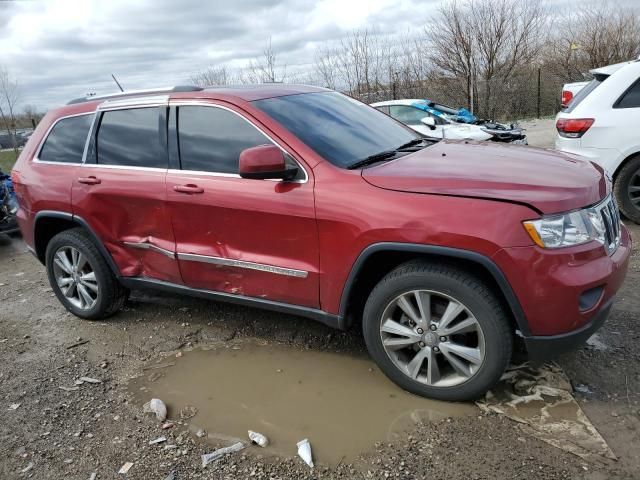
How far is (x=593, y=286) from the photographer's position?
2615mm

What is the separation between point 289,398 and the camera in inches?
126

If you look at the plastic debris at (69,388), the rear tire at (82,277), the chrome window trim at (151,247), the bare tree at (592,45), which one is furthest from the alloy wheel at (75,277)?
the bare tree at (592,45)

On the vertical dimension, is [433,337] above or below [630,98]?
below

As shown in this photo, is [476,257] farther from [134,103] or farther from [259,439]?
[134,103]

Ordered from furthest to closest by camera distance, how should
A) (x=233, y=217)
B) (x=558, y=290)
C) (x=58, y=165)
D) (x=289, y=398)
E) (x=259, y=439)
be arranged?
1. (x=58, y=165)
2. (x=233, y=217)
3. (x=289, y=398)
4. (x=259, y=439)
5. (x=558, y=290)

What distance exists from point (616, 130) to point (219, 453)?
5.01 metres

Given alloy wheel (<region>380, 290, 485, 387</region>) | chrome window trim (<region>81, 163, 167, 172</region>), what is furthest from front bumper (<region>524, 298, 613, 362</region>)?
chrome window trim (<region>81, 163, 167, 172</region>)

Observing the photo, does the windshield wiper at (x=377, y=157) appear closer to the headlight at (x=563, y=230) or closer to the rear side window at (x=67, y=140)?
the headlight at (x=563, y=230)

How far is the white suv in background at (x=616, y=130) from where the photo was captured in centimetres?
548

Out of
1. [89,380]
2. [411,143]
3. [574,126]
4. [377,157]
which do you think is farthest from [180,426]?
[574,126]

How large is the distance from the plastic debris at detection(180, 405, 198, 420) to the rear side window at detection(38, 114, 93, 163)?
2162 millimetres

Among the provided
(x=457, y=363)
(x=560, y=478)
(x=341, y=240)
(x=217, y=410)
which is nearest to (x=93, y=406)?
(x=217, y=410)

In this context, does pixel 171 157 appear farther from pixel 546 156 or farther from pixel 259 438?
pixel 546 156

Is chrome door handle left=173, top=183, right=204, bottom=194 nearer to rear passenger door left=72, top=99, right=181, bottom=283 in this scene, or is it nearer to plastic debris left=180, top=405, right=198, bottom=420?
rear passenger door left=72, top=99, right=181, bottom=283
